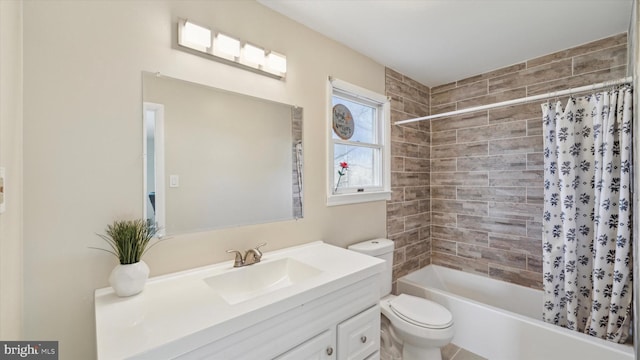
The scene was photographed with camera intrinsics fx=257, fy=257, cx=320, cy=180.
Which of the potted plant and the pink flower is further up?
the pink flower

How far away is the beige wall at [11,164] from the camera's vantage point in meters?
0.77

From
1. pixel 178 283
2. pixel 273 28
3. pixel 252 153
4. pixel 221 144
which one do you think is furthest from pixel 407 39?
pixel 178 283

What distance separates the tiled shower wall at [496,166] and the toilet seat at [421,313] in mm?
619

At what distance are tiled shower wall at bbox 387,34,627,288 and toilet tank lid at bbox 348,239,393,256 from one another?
35cm

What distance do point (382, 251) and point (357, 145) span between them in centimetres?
90

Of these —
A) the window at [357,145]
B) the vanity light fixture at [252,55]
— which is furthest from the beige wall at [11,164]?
the window at [357,145]

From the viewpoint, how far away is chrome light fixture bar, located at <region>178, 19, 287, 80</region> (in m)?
1.27

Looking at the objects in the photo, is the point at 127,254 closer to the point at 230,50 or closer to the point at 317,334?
the point at 317,334

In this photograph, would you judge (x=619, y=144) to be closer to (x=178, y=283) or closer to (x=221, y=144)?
(x=221, y=144)

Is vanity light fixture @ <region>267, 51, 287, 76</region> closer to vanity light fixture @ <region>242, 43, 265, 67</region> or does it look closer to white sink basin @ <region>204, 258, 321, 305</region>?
vanity light fixture @ <region>242, 43, 265, 67</region>

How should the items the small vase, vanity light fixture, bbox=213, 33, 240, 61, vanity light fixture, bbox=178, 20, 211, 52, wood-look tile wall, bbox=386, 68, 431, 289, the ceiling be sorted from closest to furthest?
the small vase, vanity light fixture, bbox=178, 20, 211, 52, vanity light fixture, bbox=213, 33, 240, 61, the ceiling, wood-look tile wall, bbox=386, 68, 431, 289

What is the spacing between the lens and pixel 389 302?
195 cm

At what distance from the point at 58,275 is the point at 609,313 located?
2.94 meters

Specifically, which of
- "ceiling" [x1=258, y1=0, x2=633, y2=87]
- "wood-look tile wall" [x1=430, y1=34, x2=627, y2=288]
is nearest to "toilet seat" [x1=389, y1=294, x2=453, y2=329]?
"wood-look tile wall" [x1=430, y1=34, x2=627, y2=288]
